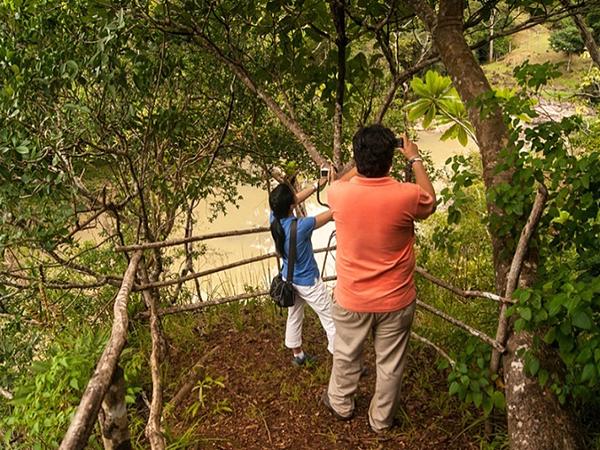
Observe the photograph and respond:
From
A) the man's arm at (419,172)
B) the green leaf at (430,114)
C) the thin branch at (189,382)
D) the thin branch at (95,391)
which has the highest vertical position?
the green leaf at (430,114)

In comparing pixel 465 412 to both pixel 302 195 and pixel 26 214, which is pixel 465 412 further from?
pixel 26 214

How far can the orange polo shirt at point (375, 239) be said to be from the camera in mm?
2092

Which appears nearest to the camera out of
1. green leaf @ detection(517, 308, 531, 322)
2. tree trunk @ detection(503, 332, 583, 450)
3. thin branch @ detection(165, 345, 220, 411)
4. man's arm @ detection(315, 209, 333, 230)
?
green leaf @ detection(517, 308, 531, 322)

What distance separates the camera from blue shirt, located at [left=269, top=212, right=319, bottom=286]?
286 cm

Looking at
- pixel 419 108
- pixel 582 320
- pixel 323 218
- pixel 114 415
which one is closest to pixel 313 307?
pixel 323 218

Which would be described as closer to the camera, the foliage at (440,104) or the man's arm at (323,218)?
the man's arm at (323,218)

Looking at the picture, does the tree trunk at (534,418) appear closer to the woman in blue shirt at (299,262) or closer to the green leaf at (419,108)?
the woman in blue shirt at (299,262)

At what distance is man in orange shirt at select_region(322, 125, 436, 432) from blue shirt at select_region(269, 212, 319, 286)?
1.81ft

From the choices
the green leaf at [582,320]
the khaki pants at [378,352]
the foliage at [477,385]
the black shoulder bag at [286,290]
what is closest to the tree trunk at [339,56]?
the black shoulder bag at [286,290]

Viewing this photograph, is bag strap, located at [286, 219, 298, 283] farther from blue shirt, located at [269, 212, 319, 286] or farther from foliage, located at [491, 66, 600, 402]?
foliage, located at [491, 66, 600, 402]

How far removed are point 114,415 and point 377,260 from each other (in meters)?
1.25

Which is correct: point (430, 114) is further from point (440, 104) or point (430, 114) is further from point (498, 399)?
point (498, 399)

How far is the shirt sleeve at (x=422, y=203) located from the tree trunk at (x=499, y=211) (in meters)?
0.32

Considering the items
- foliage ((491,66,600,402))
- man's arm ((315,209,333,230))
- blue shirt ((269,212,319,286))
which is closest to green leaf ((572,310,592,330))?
foliage ((491,66,600,402))
